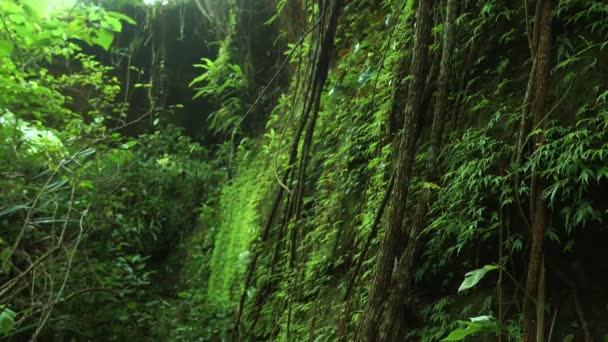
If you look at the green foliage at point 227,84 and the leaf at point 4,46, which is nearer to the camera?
the leaf at point 4,46

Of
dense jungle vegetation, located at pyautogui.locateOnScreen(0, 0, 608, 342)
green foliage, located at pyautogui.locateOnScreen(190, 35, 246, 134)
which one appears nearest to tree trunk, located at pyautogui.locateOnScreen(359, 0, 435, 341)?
dense jungle vegetation, located at pyautogui.locateOnScreen(0, 0, 608, 342)

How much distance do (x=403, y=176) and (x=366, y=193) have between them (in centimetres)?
62

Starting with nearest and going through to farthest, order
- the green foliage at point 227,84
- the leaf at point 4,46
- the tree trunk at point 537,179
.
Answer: the tree trunk at point 537,179
the leaf at point 4,46
the green foliage at point 227,84

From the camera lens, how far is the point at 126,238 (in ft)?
17.6

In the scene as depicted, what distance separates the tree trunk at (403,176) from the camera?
5.85 feet

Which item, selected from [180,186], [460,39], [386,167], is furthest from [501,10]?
[180,186]

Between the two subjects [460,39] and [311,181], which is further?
[311,181]

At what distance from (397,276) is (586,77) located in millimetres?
957

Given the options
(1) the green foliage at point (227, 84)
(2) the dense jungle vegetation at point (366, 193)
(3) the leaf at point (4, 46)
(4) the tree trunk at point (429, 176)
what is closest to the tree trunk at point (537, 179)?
(2) the dense jungle vegetation at point (366, 193)

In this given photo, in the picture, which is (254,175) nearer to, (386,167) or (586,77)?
(386,167)

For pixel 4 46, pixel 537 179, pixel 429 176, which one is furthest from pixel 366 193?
pixel 4 46

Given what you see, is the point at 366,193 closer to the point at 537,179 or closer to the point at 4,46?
the point at 537,179

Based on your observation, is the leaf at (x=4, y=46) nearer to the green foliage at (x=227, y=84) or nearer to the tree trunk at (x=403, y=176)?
the tree trunk at (x=403, y=176)

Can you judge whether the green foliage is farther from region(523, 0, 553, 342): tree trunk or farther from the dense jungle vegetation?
region(523, 0, 553, 342): tree trunk
